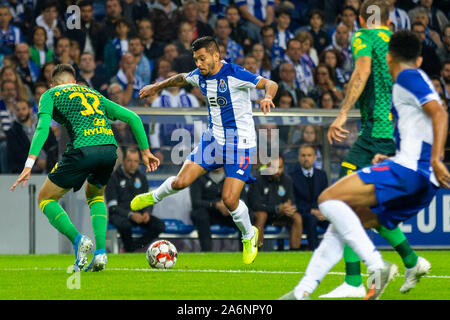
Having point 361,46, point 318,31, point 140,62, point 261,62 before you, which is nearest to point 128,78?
point 140,62

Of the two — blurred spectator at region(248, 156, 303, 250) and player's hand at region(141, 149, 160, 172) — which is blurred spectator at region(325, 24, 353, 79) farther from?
Result: player's hand at region(141, 149, 160, 172)

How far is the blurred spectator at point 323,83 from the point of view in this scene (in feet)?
47.9

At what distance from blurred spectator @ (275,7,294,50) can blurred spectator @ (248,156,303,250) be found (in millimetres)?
3647

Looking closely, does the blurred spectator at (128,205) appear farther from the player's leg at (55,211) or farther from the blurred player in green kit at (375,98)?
the blurred player in green kit at (375,98)

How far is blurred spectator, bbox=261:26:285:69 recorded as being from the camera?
595 inches

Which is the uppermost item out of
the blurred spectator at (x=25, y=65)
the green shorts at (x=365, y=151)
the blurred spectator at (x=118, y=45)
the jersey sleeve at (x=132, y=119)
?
the blurred spectator at (x=118, y=45)

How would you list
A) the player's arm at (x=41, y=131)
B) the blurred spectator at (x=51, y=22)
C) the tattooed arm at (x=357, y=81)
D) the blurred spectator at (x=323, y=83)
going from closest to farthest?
the tattooed arm at (x=357, y=81)
the player's arm at (x=41, y=131)
the blurred spectator at (x=51, y=22)
the blurred spectator at (x=323, y=83)

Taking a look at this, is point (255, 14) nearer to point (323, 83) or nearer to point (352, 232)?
point (323, 83)

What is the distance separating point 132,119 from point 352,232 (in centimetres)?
336

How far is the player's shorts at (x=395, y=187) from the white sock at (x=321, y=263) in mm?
349

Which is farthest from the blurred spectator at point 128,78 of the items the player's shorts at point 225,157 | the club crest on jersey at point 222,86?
the club crest on jersey at point 222,86

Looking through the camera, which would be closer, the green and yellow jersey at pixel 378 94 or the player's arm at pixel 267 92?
the green and yellow jersey at pixel 378 94

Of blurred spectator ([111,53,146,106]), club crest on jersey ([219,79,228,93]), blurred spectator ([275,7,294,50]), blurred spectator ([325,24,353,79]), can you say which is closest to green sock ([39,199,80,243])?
club crest on jersey ([219,79,228,93])

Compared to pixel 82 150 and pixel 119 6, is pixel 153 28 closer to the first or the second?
pixel 119 6
